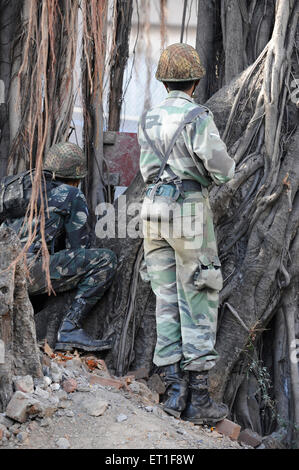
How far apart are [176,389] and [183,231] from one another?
2.89ft

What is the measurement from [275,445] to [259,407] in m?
0.42

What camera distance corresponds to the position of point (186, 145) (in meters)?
3.95

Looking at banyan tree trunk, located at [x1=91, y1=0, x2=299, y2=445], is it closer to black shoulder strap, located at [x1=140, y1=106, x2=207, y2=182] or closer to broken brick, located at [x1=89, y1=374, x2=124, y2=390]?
broken brick, located at [x1=89, y1=374, x2=124, y2=390]

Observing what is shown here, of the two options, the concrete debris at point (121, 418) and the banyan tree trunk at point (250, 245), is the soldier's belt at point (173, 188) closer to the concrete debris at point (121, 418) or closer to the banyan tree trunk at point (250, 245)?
the banyan tree trunk at point (250, 245)

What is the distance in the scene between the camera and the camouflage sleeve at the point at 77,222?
497 cm

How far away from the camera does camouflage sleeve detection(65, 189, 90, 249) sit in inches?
196

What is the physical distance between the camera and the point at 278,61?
5.10 meters

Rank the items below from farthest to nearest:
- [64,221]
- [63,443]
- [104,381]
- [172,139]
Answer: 1. [64,221]
2. [104,381]
3. [172,139]
4. [63,443]

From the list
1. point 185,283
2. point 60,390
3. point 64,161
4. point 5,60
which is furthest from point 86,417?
point 5,60

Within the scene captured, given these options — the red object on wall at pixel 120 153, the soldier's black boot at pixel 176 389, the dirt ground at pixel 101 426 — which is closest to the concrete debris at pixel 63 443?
the dirt ground at pixel 101 426

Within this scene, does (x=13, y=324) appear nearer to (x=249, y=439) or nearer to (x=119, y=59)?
(x=249, y=439)

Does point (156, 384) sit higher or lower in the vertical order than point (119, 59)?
lower

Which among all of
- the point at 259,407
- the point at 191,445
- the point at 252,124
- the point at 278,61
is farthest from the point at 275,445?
the point at 278,61

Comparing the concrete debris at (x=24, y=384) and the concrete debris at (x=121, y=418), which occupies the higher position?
the concrete debris at (x=24, y=384)
